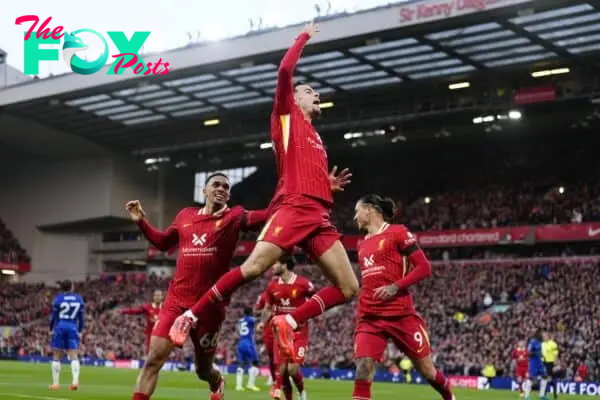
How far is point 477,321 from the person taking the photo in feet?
128

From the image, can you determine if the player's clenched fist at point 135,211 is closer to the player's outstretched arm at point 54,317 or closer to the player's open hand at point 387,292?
the player's open hand at point 387,292

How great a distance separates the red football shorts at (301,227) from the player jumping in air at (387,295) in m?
2.06

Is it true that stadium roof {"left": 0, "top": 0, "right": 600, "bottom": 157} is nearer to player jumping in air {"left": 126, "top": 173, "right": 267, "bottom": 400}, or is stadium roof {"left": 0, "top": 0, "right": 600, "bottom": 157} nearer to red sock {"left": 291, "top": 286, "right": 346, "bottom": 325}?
player jumping in air {"left": 126, "top": 173, "right": 267, "bottom": 400}

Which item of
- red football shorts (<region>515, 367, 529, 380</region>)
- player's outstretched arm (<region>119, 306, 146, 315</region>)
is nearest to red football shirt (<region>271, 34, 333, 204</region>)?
player's outstretched arm (<region>119, 306, 146, 315</region>)

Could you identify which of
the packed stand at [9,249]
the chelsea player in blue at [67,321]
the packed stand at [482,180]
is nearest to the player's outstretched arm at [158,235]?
the chelsea player in blue at [67,321]

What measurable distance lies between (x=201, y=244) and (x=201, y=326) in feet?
2.75

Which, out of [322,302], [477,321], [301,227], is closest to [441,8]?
[477,321]

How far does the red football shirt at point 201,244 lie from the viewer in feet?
30.1

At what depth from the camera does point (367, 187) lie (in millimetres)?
58594

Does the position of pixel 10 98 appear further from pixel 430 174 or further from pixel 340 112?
pixel 430 174

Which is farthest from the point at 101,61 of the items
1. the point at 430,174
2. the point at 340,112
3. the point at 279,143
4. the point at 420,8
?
the point at 279,143

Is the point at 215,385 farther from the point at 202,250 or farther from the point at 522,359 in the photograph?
the point at 522,359

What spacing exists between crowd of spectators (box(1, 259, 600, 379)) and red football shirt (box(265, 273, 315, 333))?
760 inches

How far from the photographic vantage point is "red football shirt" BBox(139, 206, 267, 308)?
9180mm
